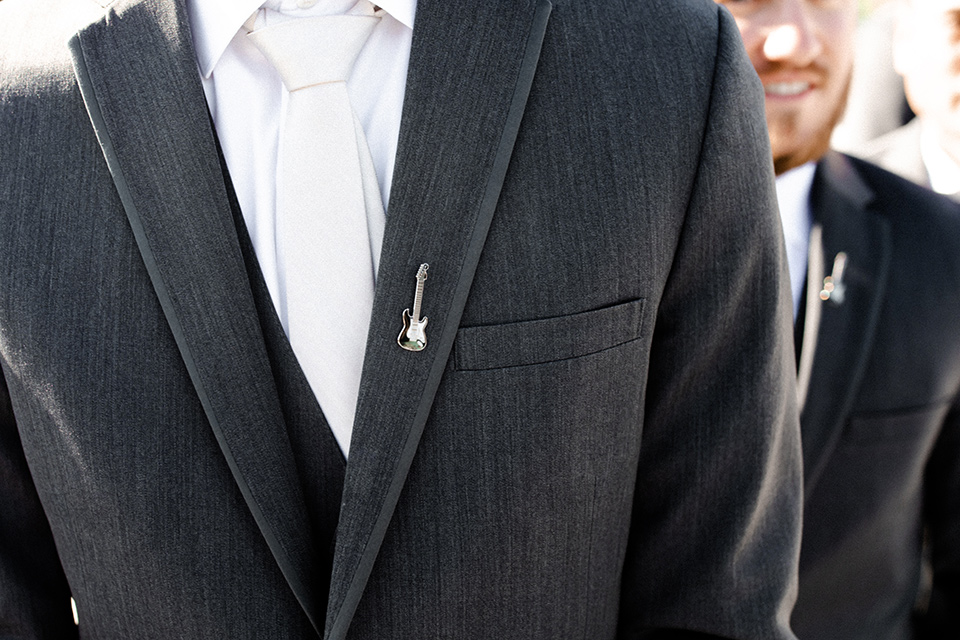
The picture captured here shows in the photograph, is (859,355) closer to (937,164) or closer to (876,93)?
(937,164)

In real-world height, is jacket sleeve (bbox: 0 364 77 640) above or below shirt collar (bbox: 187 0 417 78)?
below

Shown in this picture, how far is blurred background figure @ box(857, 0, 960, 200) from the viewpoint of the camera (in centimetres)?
223

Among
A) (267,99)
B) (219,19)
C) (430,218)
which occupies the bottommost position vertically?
(430,218)

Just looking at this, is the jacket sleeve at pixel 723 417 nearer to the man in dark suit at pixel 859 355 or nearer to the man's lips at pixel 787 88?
the man in dark suit at pixel 859 355

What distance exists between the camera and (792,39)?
1957 mm

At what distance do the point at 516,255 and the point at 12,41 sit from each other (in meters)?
0.70

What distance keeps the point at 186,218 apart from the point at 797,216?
1.56 meters

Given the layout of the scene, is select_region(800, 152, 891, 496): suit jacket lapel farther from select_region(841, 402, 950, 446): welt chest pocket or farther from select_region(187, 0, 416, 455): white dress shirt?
select_region(187, 0, 416, 455): white dress shirt

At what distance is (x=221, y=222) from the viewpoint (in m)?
1.01

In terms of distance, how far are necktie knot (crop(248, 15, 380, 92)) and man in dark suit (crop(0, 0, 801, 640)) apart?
10 centimetres

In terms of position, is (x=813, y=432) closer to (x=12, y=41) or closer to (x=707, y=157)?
(x=707, y=157)

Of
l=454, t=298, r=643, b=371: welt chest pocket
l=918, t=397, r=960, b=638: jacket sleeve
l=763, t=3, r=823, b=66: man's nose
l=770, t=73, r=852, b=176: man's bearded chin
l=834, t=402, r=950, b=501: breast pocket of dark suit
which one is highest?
l=763, t=3, r=823, b=66: man's nose

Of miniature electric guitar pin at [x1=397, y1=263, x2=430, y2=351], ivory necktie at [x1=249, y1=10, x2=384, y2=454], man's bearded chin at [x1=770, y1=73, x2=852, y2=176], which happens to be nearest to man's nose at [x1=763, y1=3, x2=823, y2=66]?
man's bearded chin at [x1=770, y1=73, x2=852, y2=176]

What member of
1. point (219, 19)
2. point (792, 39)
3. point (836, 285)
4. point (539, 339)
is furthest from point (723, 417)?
point (792, 39)
